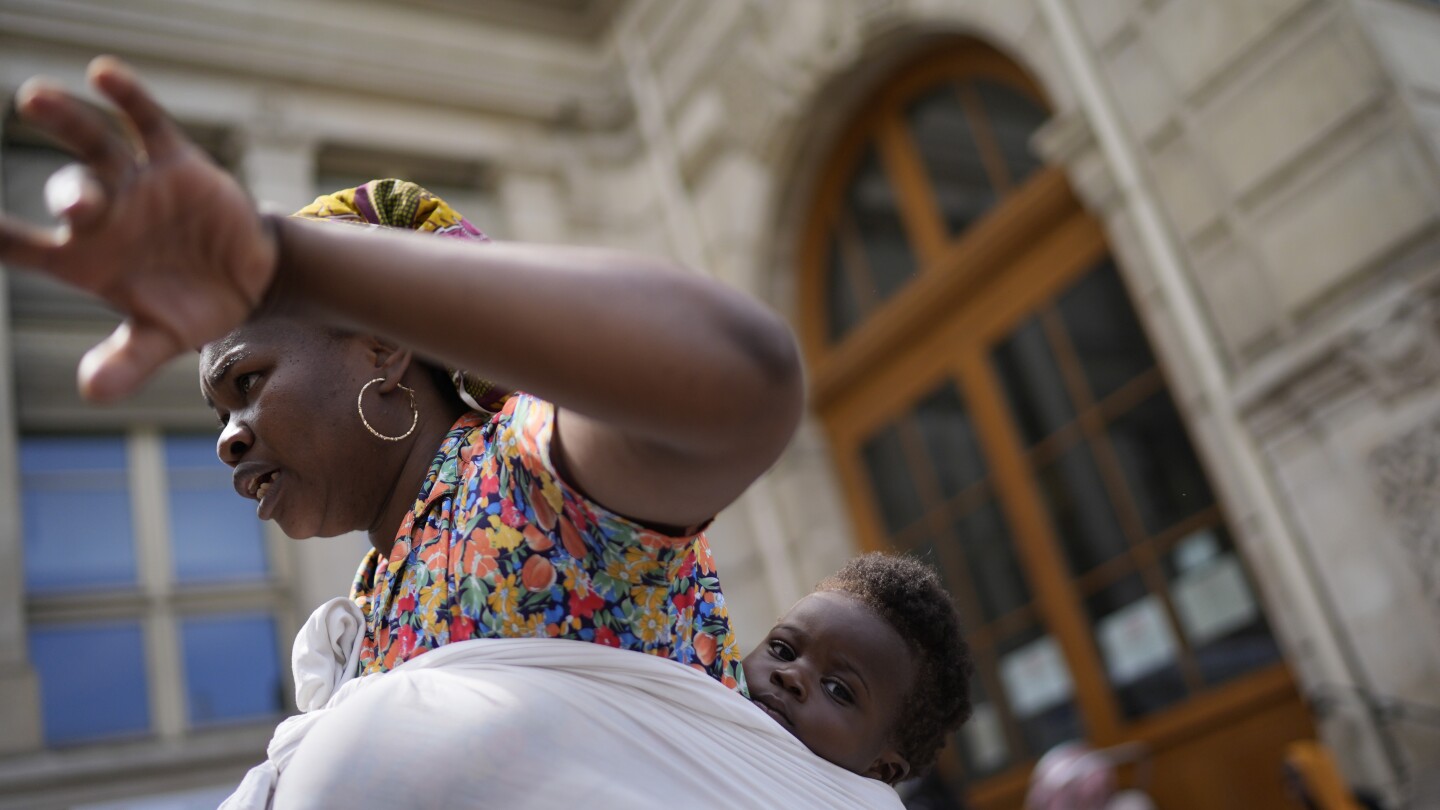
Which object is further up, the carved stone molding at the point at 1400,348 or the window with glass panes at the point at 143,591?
the window with glass panes at the point at 143,591

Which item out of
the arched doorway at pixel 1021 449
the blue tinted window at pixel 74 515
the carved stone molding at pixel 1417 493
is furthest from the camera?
the blue tinted window at pixel 74 515

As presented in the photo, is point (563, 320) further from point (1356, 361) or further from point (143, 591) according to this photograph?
point (143, 591)

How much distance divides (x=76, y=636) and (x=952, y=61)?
574cm

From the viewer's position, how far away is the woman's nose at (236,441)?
3.77 ft

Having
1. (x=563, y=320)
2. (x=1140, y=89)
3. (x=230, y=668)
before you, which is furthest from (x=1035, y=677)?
(x=563, y=320)

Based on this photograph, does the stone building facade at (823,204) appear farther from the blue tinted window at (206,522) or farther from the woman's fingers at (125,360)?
the woman's fingers at (125,360)

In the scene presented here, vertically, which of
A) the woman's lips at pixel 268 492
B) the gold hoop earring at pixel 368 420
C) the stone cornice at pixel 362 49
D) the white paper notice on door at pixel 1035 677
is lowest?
the woman's lips at pixel 268 492

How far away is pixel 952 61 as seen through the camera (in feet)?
21.5

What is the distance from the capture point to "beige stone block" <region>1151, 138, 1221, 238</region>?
4.75 metres

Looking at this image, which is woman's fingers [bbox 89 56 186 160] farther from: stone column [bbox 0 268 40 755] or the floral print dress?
stone column [bbox 0 268 40 755]

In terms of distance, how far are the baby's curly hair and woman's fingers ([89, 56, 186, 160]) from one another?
1.13 metres

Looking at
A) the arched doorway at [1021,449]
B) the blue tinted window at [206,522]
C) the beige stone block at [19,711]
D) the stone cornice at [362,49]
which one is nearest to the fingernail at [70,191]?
the arched doorway at [1021,449]

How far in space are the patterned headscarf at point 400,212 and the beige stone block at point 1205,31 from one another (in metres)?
4.26

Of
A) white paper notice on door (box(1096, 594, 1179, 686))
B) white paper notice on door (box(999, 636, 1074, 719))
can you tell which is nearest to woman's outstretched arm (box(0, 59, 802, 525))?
white paper notice on door (box(1096, 594, 1179, 686))
